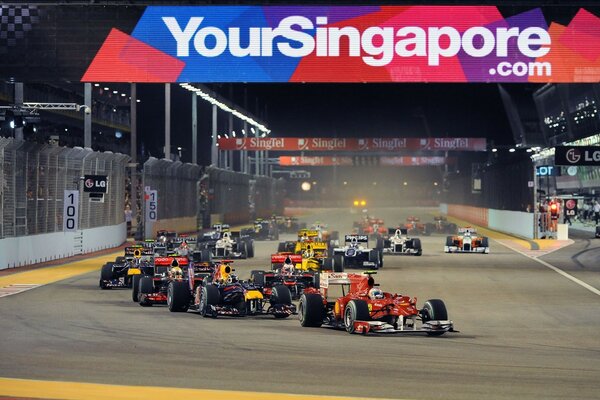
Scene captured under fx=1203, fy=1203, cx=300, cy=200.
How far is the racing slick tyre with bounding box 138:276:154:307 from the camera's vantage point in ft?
73.3

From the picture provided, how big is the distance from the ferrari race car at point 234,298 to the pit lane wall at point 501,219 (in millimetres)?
39062

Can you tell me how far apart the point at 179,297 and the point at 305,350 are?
6183 millimetres

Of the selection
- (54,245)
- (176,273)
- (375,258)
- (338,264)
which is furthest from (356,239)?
(176,273)

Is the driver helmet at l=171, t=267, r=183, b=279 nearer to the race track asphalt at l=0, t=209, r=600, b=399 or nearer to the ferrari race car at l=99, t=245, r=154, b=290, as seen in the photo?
the race track asphalt at l=0, t=209, r=600, b=399

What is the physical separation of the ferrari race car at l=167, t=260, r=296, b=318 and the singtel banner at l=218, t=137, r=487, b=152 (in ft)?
228

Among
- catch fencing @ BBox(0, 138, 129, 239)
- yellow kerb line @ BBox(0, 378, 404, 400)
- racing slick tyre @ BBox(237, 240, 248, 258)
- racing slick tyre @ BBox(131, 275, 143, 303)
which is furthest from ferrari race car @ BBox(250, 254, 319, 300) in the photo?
racing slick tyre @ BBox(237, 240, 248, 258)

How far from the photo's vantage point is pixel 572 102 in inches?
3236

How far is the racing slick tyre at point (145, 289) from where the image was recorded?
880 inches

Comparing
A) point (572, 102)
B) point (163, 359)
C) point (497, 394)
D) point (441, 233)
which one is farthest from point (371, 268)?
point (572, 102)

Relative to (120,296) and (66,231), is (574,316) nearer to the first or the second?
(120,296)

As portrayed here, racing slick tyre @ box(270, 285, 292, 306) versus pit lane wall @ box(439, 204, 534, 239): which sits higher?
pit lane wall @ box(439, 204, 534, 239)

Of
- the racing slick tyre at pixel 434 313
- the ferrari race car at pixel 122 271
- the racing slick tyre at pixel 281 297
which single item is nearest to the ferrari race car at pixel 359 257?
the ferrari race car at pixel 122 271

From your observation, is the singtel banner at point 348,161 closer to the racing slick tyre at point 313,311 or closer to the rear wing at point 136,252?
the rear wing at point 136,252

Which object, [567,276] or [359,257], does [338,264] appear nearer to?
Answer: [359,257]
